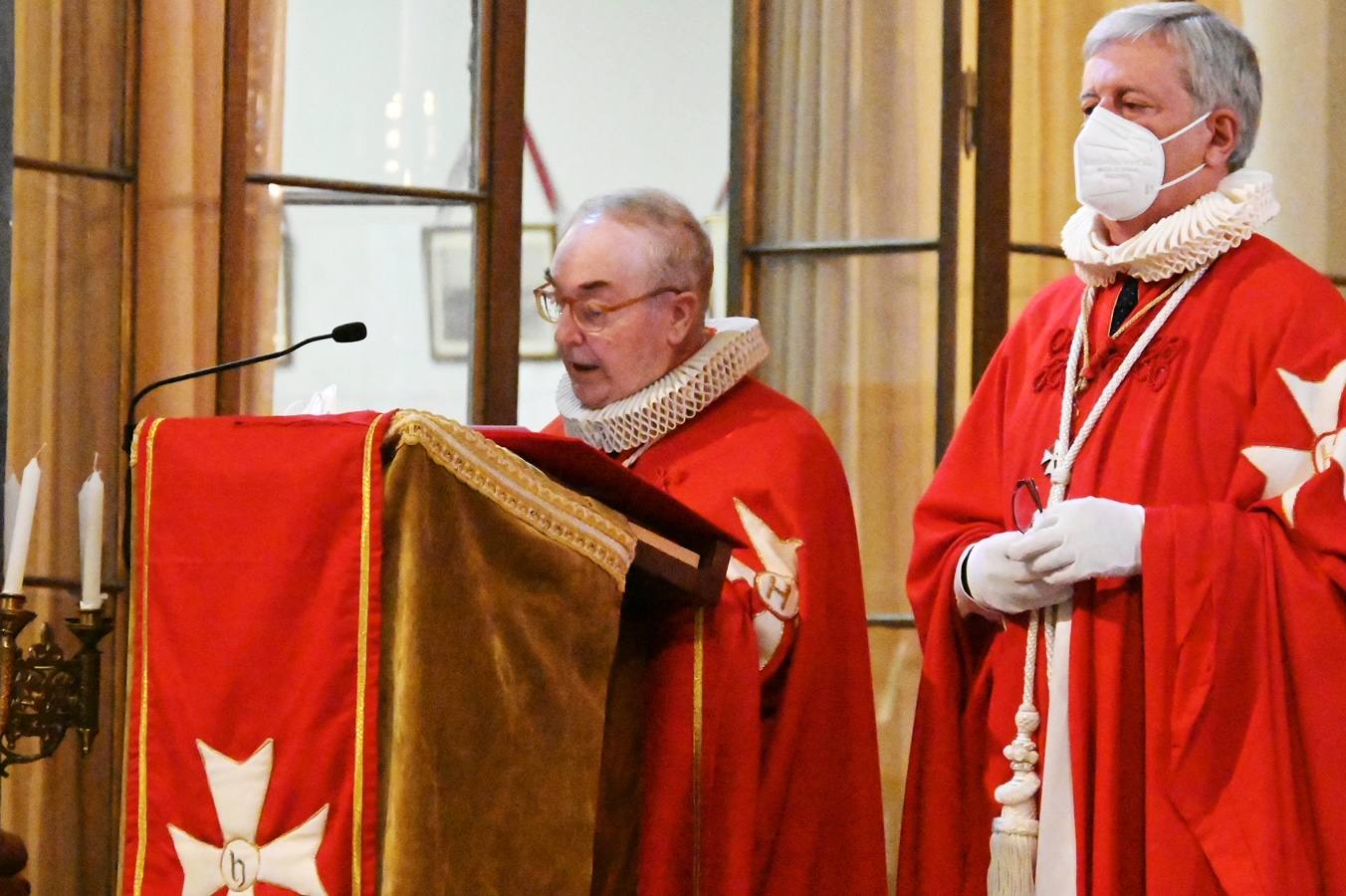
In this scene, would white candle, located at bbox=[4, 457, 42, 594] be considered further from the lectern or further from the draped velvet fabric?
the draped velvet fabric

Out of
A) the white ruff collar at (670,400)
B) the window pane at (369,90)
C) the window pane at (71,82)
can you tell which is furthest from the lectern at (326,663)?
the window pane at (369,90)

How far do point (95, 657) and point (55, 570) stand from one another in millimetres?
805

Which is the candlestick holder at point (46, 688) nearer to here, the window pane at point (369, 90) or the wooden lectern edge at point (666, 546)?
the wooden lectern edge at point (666, 546)

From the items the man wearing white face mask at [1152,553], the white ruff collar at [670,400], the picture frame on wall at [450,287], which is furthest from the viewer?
the picture frame on wall at [450,287]

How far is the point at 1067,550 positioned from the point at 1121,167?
55 cm

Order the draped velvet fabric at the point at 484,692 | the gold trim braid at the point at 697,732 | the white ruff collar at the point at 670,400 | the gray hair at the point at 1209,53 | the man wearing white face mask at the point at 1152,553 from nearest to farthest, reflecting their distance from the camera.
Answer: the draped velvet fabric at the point at 484,692 < the man wearing white face mask at the point at 1152,553 < the gold trim braid at the point at 697,732 < the gray hair at the point at 1209,53 < the white ruff collar at the point at 670,400

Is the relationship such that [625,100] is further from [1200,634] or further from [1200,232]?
[1200,634]

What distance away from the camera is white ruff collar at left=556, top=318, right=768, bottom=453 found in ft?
10.0

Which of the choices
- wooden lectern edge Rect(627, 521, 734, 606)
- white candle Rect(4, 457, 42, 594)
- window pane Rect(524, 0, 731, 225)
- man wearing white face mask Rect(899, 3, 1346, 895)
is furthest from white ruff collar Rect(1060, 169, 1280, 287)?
window pane Rect(524, 0, 731, 225)

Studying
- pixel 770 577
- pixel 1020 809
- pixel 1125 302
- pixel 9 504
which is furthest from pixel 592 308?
pixel 1020 809

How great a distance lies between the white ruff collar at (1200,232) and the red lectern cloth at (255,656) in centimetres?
116

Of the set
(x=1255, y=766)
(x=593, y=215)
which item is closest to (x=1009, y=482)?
(x=1255, y=766)

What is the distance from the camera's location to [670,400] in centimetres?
306

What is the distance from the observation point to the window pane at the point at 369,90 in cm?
383
